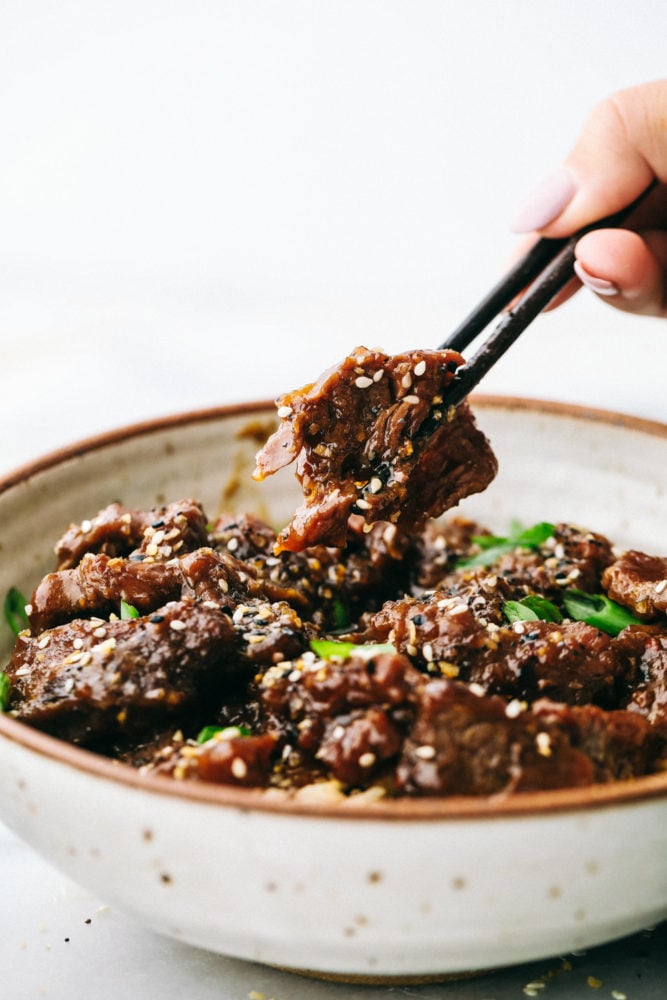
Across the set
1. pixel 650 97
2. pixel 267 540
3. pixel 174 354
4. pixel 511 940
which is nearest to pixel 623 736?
pixel 511 940

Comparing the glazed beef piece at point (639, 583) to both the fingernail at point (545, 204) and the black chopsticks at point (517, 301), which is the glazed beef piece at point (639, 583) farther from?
the fingernail at point (545, 204)

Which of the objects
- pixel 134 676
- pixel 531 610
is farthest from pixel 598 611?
pixel 134 676

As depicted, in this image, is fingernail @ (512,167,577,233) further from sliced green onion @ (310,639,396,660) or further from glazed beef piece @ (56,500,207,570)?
sliced green onion @ (310,639,396,660)

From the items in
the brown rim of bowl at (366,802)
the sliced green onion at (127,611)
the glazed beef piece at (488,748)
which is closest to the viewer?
the brown rim of bowl at (366,802)

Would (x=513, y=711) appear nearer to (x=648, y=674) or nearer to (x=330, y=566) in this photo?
(x=648, y=674)

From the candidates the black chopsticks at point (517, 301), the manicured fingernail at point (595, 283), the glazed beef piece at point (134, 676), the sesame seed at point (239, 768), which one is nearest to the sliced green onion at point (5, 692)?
the glazed beef piece at point (134, 676)

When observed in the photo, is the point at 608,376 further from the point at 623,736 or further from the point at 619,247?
the point at 623,736
